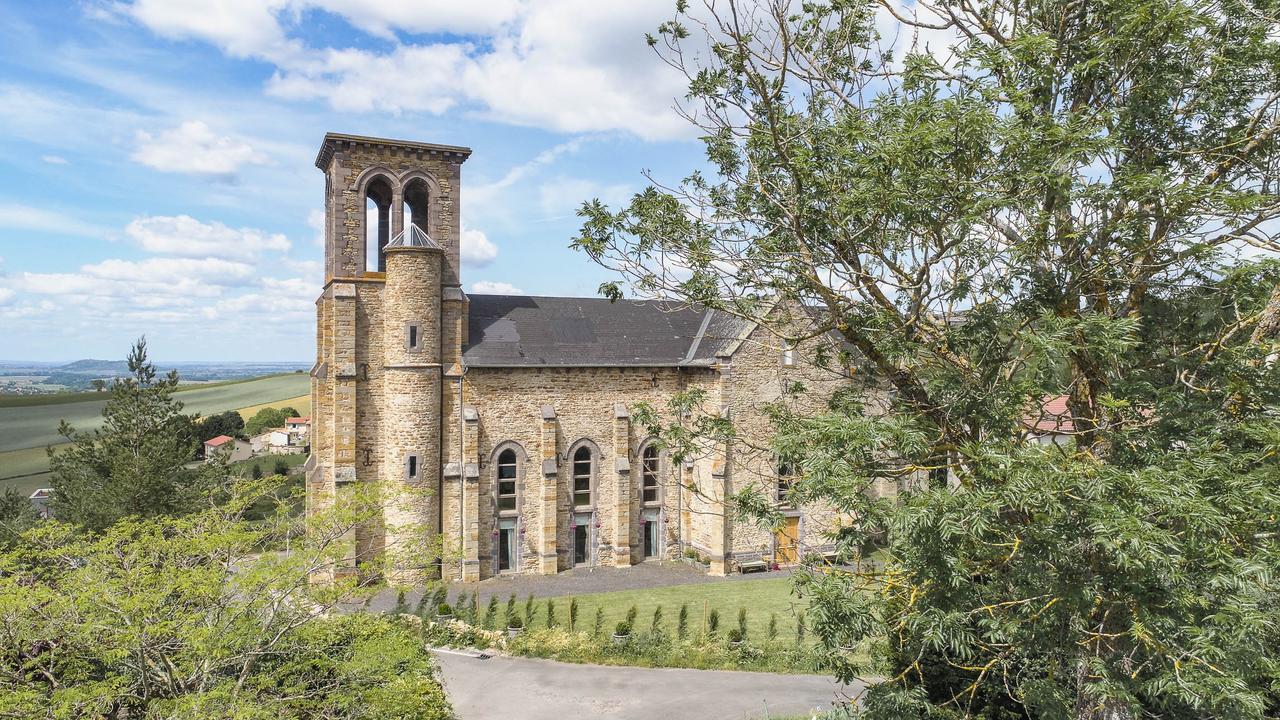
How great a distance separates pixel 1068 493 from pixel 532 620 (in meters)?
16.9

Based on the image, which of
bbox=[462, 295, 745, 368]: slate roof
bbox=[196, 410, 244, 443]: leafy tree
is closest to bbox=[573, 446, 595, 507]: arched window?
bbox=[462, 295, 745, 368]: slate roof

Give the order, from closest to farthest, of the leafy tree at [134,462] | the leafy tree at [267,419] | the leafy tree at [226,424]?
the leafy tree at [134,462], the leafy tree at [226,424], the leafy tree at [267,419]

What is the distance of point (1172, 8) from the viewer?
7.48m

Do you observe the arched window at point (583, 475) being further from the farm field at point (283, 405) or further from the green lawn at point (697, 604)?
the farm field at point (283, 405)

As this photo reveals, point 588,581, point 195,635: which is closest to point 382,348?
point 588,581

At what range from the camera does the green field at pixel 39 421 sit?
43094 millimetres

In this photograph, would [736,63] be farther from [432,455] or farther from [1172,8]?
[432,455]

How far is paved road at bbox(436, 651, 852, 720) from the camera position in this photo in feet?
51.6

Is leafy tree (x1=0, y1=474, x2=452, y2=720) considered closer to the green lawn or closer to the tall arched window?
the green lawn

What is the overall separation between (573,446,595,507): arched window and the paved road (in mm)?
7984

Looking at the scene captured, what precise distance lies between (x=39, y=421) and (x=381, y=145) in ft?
148

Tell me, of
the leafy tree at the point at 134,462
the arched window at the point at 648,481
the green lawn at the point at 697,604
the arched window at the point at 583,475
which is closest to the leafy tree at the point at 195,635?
the green lawn at the point at 697,604

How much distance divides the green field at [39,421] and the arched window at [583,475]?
22.3 m

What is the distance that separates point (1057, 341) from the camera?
6.96 meters
